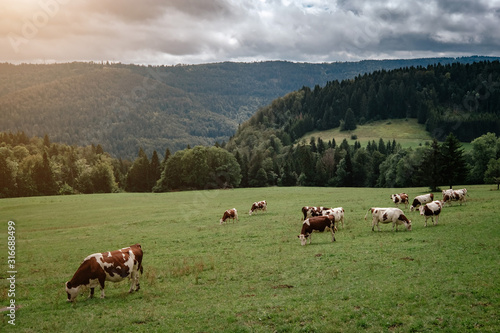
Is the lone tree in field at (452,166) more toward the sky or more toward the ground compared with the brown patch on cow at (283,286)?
more toward the sky

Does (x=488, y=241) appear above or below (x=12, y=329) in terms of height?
above

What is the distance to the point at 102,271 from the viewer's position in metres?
16.4

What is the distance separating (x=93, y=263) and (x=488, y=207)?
110 ft

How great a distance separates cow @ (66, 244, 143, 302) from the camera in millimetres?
16156

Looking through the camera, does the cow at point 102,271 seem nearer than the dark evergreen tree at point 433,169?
Yes

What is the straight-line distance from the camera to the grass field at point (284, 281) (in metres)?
12.4

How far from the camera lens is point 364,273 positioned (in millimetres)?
17094

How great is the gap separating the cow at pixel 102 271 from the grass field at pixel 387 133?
145652 mm

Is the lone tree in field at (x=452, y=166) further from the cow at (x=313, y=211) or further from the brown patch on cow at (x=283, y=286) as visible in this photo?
the brown patch on cow at (x=283, y=286)

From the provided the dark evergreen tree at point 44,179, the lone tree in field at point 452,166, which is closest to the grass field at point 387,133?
the lone tree in field at point 452,166

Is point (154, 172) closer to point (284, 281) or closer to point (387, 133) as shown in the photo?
point (284, 281)

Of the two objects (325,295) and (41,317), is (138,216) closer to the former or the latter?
(41,317)

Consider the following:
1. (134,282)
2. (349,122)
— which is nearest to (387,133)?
(349,122)

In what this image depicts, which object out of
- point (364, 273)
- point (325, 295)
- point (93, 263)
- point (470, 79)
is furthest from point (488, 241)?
point (470, 79)
